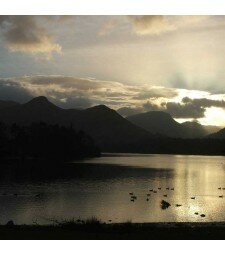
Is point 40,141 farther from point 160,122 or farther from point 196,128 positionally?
point 160,122

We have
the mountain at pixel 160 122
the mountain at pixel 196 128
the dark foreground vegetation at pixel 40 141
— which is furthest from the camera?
the dark foreground vegetation at pixel 40 141

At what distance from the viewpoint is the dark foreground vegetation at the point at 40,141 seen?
122931mm

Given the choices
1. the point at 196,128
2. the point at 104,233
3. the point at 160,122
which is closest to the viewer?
the point at 104,233

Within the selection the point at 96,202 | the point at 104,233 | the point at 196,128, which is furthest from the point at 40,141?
the point at 104,233

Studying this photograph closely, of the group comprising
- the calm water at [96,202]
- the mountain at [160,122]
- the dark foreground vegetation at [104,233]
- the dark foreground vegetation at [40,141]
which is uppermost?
the mountain at [160,122]

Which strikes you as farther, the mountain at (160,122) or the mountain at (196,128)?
the mountain at (196,128)

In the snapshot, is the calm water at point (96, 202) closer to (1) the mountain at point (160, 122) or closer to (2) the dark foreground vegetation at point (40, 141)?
(1) the mountain at point (160, 122)

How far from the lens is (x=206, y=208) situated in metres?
47.8

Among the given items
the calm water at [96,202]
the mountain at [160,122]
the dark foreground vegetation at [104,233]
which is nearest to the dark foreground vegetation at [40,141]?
the mountain at [160,122]

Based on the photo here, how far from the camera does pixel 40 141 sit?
5290 inches

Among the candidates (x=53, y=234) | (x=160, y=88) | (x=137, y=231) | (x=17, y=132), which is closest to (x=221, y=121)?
(x=160, y=88)

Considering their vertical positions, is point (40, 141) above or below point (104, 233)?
above

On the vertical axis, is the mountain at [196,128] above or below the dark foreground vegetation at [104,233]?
above
